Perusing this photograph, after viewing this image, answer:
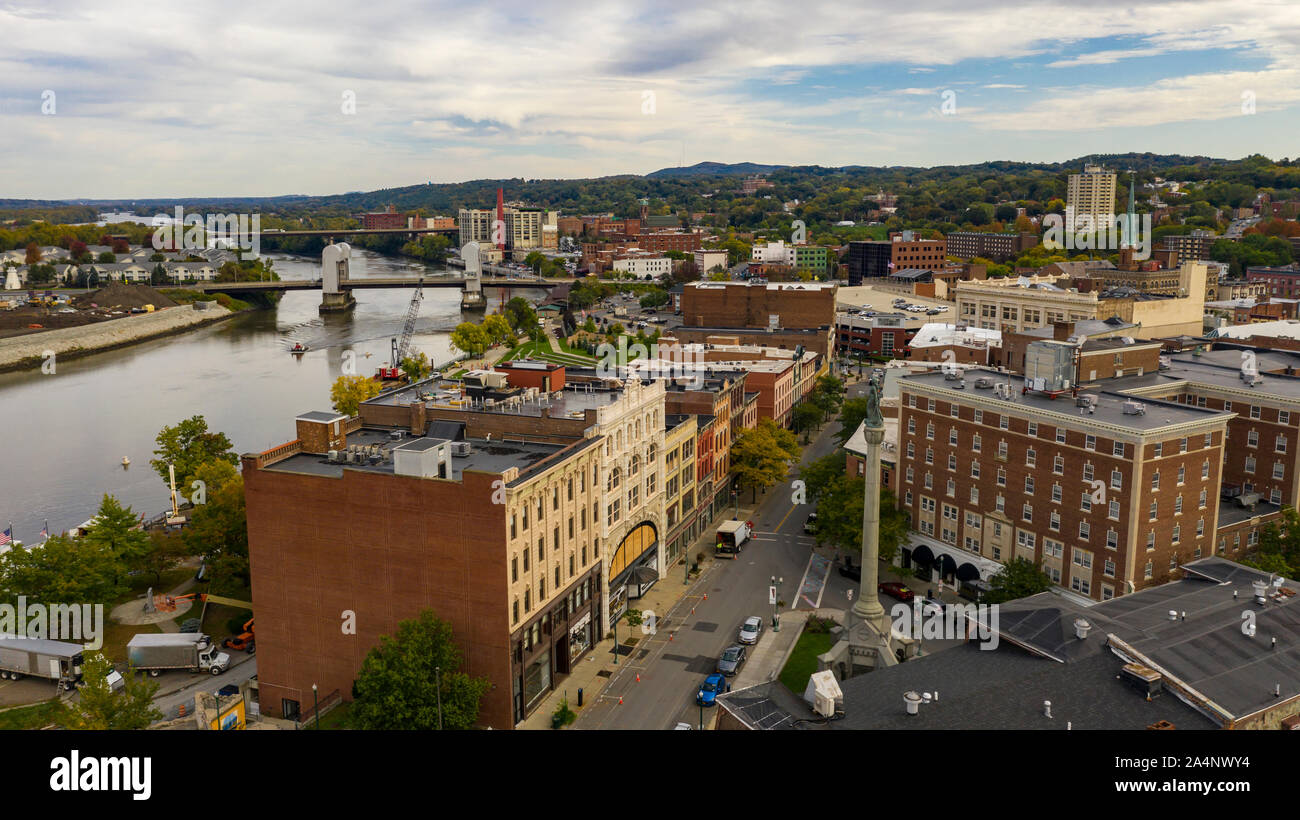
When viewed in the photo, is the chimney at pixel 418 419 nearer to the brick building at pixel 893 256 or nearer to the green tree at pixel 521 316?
the green tree at pixel 521 316

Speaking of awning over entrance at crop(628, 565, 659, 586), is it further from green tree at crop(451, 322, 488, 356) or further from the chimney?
green tree at crop(451, 322, 488, 356)

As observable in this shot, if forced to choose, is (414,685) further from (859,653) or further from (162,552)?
(162,552)

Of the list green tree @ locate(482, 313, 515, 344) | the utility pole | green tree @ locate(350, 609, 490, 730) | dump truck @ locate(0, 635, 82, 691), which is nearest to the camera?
green tree @ locate(350, 609, 490, 730)

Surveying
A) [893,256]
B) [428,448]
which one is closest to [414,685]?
[428,448]

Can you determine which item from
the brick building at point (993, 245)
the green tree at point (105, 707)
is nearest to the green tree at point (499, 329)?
the green tree at point (105, 707)

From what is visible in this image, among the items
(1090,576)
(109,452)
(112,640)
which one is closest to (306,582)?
(112,640)

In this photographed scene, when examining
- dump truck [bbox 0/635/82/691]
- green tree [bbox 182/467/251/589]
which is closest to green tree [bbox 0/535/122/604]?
dump truck [bbox 0/635/82/691]

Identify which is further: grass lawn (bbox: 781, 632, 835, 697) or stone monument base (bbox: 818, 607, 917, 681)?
grass lawn (bbox: 781, 632, 835, 697)
